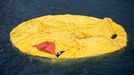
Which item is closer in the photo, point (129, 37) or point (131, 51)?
point (131, 51)

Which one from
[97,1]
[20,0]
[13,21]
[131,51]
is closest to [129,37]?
[131,51]

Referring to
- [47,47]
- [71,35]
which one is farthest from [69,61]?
[71,35]

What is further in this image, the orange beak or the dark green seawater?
the orange beak

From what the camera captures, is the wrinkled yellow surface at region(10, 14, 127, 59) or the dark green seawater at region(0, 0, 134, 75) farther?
the wrinkled yellow surface at region(10, 14, 127, 59)

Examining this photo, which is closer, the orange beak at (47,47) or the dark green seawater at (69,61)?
the dark green seawater at (69,61)

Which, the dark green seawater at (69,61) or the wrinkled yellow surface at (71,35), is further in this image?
the wrinkled yellow surface at (71,35)

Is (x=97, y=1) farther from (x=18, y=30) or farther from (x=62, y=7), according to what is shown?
(x=18, y=30)
